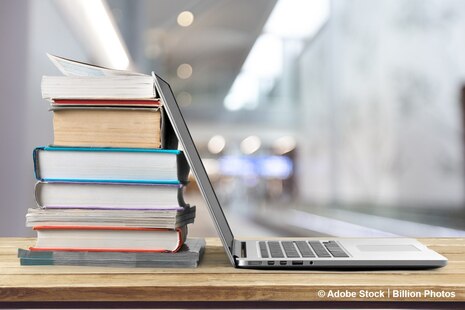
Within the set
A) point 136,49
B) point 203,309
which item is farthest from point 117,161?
point 136,49

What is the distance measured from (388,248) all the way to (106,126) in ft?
1.59

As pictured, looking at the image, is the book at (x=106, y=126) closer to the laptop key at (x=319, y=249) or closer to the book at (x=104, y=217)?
the book at (x=104, y=217)

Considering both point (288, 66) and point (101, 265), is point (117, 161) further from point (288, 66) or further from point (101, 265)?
point (288, 66)

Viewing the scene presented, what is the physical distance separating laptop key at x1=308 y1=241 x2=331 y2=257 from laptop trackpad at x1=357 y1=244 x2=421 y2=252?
6cm

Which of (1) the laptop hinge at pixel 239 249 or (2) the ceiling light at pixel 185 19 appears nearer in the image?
(1) the laptop hinge at pixel 239 249

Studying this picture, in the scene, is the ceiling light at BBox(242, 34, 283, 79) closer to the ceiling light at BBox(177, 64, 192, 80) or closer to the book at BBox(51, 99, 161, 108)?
the ceiling light at BBox(177, 64, 192, 80)

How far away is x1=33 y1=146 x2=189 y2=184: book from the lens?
29.4 inches

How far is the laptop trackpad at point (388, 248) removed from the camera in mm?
789

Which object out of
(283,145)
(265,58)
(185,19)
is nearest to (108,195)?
(185,19)

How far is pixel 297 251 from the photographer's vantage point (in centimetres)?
76

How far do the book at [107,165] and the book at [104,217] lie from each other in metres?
0.04

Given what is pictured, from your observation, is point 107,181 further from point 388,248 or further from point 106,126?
point 388,248

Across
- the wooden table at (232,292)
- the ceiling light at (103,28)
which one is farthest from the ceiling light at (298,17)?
the wooden table at (232,292)

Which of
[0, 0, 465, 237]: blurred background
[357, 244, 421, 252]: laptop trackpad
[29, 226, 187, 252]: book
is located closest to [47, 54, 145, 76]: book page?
[29, 226, 187, 252]: book
